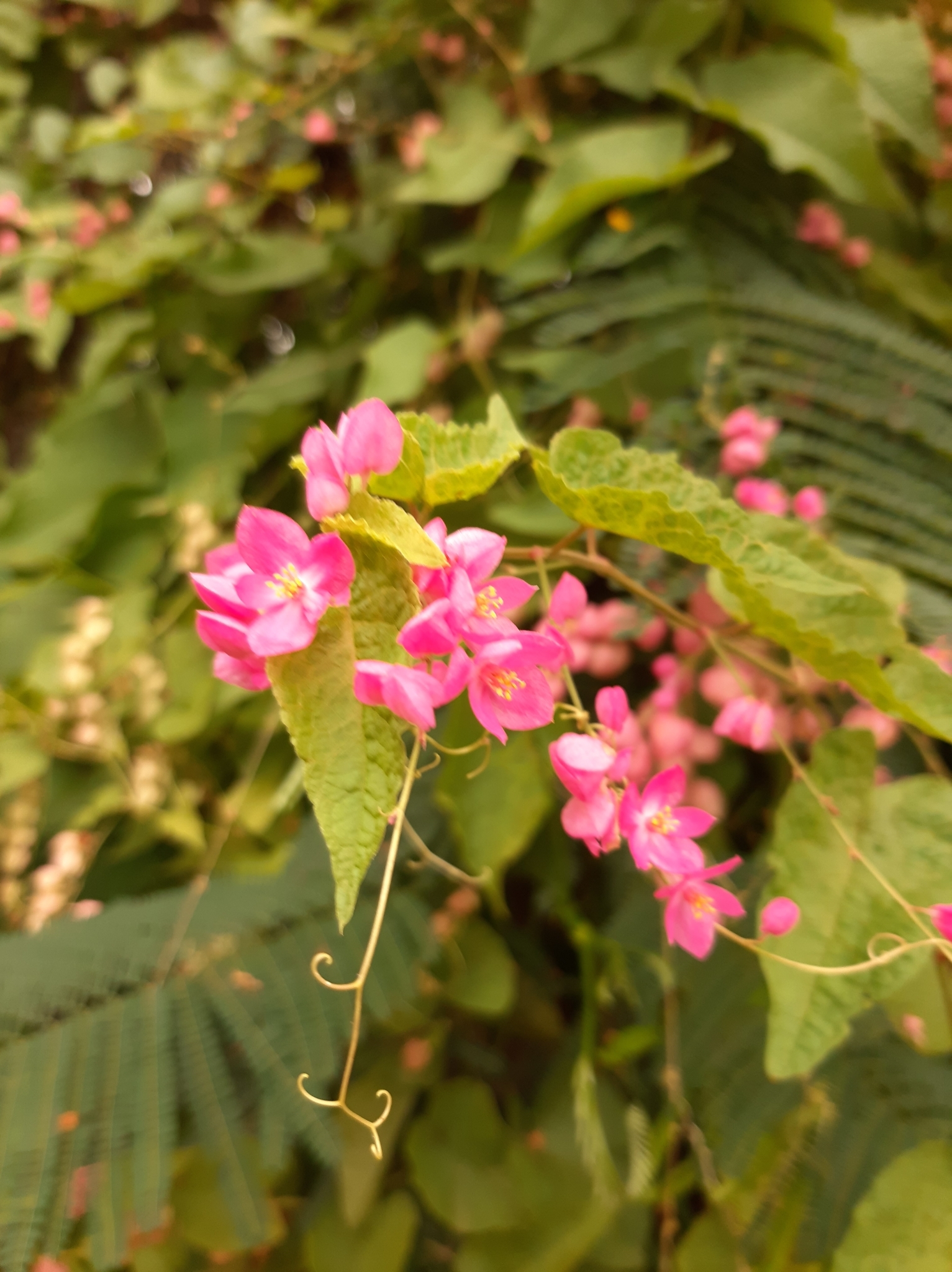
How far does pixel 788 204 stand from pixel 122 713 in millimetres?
859

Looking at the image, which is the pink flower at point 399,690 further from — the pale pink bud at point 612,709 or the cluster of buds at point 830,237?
the cluster of buds at point 830,237

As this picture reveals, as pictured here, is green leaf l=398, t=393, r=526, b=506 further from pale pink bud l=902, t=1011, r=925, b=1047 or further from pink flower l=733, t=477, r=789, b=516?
pale pink bud l=902, t=1011, r=925, b=1047

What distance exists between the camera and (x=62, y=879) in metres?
0.80

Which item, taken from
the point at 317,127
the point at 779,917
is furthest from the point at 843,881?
the point at 317,127

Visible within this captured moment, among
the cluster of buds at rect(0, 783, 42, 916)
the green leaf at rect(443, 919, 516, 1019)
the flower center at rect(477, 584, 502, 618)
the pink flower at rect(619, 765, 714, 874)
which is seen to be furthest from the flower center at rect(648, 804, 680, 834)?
the cluster of buds at rect(0, 783, 42, 916)

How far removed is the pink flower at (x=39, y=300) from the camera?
0.91m

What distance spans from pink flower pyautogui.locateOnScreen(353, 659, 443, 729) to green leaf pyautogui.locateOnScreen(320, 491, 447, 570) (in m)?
0.04

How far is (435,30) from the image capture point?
0.79m

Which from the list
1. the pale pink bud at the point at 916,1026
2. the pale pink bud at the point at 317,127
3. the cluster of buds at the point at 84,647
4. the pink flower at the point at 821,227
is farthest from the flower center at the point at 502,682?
the pale pink bud at the point at 317,127

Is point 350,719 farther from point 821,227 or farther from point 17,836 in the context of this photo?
point 17,836

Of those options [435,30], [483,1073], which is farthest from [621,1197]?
[435,30]

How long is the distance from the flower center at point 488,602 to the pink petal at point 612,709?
0.06m

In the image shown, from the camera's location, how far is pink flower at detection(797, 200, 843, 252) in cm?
62

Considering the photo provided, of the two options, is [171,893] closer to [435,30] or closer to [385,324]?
[385,324]
